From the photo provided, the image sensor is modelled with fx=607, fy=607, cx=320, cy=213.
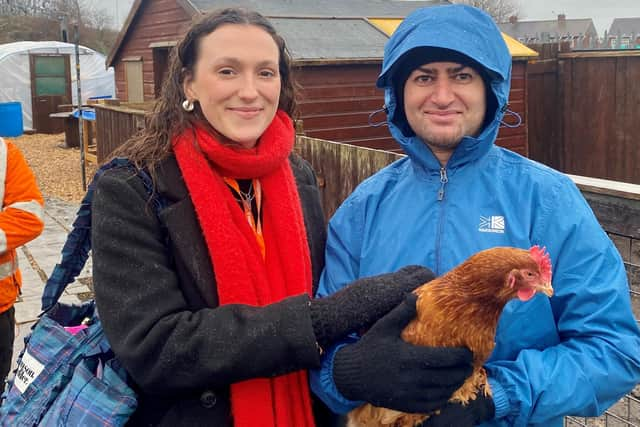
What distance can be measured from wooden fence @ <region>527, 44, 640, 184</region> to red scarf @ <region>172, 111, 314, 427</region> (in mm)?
9741

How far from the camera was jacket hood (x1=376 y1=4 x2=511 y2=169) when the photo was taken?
2.10 meters

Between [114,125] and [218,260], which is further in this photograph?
[114,125]

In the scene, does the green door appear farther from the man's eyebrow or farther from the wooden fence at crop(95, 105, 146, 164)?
the man's eyebrow

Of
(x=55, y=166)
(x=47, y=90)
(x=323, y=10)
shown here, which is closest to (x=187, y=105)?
(x=323, y=10)

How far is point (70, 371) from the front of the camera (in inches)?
80.5

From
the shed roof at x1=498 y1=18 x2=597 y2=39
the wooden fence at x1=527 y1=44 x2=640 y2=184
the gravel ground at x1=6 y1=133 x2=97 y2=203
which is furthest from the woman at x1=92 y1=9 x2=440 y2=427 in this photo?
the shed roof at x1=498 y1=18 x2=597 y2=39

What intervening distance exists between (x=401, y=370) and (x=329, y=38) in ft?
30.5

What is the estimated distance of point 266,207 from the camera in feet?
7.27

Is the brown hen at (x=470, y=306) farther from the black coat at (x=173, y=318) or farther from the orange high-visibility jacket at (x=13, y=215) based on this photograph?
the orange high-visibility jacket at (x=13, y=215)

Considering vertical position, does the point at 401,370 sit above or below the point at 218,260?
below

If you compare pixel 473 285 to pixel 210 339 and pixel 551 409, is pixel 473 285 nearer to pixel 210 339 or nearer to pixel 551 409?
pixel 551 409

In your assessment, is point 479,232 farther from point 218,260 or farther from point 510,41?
point 510,41

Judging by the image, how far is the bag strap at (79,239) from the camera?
1997 mm

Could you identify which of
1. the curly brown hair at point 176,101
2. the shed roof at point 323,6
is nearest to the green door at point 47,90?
the shed roof at point 323,6
